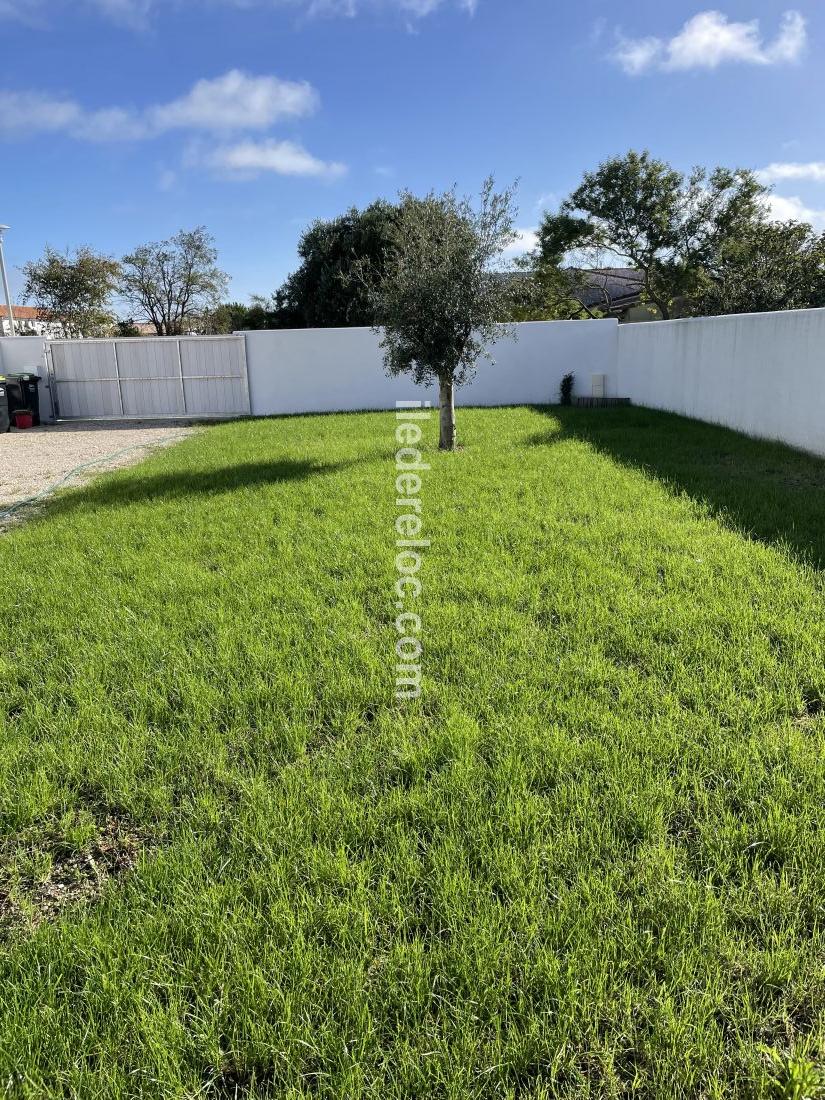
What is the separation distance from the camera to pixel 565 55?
36.1ft

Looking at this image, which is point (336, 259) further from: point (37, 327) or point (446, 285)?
point (37, 327)

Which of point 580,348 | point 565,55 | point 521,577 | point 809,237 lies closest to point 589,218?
point 809,237

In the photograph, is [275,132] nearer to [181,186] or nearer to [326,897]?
[181,186]

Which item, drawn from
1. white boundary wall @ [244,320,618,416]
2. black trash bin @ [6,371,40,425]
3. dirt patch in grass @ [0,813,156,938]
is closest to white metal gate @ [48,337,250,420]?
white boundary wall @ [244,320,618,416]

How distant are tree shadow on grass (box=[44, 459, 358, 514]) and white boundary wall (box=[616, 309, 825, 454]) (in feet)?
19.1

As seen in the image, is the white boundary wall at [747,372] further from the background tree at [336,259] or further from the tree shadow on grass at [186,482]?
the background tree at [336,259]

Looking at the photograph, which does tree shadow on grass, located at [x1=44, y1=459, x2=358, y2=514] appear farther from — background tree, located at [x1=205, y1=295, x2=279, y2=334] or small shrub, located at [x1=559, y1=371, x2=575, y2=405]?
background tree, located at [x1=205, y1=295, x2=279, y2=334]

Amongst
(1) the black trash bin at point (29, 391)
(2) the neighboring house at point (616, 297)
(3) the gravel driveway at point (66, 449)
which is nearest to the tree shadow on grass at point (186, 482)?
(3) the gravel driveway at point (66, 449)

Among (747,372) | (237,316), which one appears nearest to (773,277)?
(747,372)

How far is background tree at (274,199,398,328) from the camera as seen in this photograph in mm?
23844

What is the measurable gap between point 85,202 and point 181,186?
12.6ft

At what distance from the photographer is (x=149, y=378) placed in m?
16.8

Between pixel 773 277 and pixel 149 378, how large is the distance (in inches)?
607

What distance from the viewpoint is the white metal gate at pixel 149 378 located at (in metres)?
16.6
